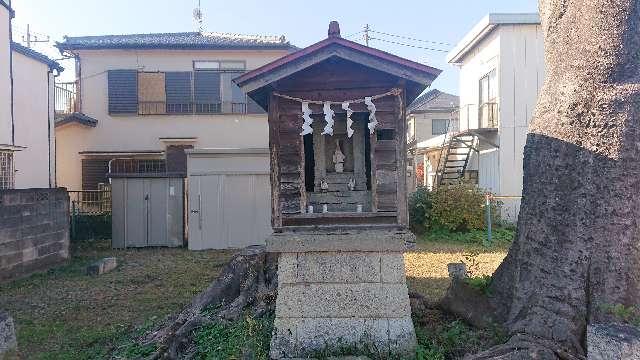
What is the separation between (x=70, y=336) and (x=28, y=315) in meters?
1.57

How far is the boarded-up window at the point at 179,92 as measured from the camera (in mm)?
18328

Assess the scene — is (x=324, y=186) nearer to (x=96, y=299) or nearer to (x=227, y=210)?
(x=96, y=299)

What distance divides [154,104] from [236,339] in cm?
1447

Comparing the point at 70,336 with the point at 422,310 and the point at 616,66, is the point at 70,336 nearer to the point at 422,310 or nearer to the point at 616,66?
the point at 422,310

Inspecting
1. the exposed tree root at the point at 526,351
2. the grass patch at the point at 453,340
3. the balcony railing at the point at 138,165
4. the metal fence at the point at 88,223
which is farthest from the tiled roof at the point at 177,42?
the exposed tree root at the point at 526,351

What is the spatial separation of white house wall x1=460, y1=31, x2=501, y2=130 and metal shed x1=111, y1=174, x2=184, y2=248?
34.1 ft

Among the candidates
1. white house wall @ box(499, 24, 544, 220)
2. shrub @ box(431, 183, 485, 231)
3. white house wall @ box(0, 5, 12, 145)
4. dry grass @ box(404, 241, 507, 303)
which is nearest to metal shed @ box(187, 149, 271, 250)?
white house wall @ box(0, 5, 12, 145)

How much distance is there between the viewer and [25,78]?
1277cm

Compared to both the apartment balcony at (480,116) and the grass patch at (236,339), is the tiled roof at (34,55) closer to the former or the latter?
the grass patch at (236,339)

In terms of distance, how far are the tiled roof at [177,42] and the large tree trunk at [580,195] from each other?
1415cm

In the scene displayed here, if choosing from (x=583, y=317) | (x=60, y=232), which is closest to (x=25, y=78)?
(x=60, y=232)

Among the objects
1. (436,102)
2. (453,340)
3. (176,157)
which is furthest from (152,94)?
(436,102)

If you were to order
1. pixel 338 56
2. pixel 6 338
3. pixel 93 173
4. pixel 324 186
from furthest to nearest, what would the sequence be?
pixel 93 173, pixel 6 338, pixel 324 186, pixel 338 56

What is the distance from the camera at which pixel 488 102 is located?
1638 cm
